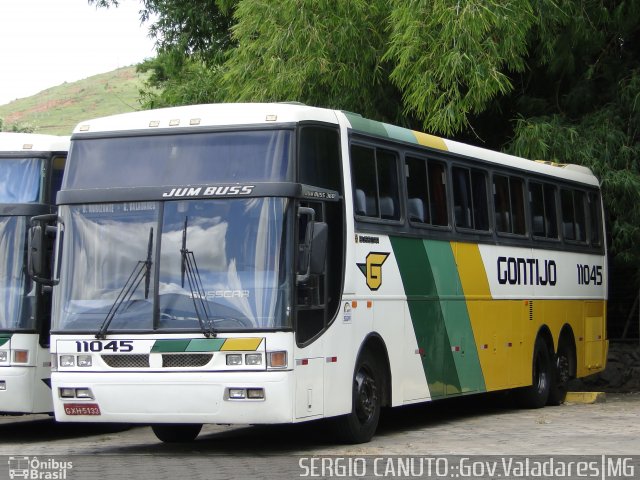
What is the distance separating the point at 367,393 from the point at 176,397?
2.42 m

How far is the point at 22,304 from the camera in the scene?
1548cm

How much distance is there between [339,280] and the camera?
13656mm

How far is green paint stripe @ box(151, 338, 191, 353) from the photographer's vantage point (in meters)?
12.8

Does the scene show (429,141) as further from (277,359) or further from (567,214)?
(567,214)

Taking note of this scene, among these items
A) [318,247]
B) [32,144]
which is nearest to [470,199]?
[318,247]

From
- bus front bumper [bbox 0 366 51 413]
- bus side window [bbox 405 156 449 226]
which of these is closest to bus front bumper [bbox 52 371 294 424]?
bus front bumper [bbox 0 366 51 413]

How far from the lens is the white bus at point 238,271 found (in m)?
12.7

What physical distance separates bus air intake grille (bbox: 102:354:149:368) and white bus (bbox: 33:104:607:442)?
0.02 meters

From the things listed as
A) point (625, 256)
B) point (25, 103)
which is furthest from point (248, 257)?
point (25, 103)

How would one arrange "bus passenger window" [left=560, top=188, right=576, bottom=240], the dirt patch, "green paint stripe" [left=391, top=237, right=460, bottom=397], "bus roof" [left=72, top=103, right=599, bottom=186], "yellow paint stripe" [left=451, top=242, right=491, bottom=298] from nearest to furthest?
"bus roof" [left=72, top=103, right=599, bottom=186] < "green paint stripe" [left=391, top=237, right=460, bottom=397] < "yellow paint stripe" [left=451, top=242, right=491, bottom=298] < "bus passenger window" [left=560, top=188, right=576, bottom=240] < the dirt patch

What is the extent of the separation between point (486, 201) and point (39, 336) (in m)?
6.09

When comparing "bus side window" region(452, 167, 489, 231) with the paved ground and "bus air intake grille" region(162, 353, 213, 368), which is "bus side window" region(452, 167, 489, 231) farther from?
"bus air intake grille" region(162, 353, 213, 368)

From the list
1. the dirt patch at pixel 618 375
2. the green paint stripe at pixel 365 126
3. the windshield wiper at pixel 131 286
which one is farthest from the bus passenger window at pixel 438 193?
the dirt patch at pixel 618 375

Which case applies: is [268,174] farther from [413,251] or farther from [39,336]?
[39,336]
